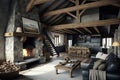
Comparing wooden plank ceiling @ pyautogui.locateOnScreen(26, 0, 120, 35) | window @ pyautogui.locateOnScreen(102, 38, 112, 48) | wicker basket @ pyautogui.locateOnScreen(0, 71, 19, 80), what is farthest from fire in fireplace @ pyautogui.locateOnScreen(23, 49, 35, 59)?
window @ pyautogui.locateOnScreen(102, 38, 112, 48)

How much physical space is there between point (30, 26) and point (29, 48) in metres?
1.55

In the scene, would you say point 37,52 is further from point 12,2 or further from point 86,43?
point 86,43

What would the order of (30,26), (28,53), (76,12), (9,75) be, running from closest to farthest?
(9,75) < (30,26) < (28,53) < (76,12)

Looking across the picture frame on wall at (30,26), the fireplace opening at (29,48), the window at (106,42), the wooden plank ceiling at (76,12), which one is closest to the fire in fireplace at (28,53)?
the fireplace opening at (29,48)

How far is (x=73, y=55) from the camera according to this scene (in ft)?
33.2

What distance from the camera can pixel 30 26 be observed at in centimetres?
688

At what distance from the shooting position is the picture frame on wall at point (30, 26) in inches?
256

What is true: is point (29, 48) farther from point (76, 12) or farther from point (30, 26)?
point (76, 12)

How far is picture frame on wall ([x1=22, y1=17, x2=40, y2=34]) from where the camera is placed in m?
6.49

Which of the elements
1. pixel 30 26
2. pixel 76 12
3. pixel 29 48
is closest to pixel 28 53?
pixel 29 48

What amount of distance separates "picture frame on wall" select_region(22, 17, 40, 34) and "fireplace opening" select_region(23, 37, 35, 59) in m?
0.82

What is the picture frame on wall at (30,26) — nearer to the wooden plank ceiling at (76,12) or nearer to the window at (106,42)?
the wooden plank ceiling at (76,12)

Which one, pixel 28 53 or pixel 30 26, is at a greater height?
pixel 30 26

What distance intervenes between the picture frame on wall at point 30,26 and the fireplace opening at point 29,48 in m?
0.82
